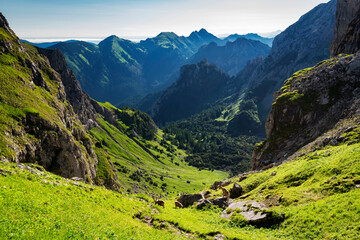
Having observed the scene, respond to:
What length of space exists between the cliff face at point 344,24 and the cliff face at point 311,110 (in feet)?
99.9

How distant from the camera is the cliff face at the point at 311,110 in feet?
204

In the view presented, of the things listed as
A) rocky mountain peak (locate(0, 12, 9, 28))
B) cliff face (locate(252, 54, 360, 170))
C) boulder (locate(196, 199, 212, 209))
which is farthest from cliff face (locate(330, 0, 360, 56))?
rocky mountain peak (locate(0, 12, 9, 28))

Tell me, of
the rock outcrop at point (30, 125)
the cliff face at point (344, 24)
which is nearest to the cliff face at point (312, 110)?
the cliff face at point (344, 24)

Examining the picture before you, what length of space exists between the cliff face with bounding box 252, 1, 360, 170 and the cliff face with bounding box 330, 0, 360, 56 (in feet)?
99.9

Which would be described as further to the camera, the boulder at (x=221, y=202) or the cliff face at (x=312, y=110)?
the cliff face at (x=312, y=110)

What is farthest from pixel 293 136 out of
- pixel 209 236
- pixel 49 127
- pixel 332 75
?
pixel 49 127

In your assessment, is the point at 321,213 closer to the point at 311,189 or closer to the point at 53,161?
the point at 311,189

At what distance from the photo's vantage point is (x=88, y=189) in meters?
31.9

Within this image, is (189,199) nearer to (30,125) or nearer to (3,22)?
(30,125)

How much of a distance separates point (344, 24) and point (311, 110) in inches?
2908

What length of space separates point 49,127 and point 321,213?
91.0 metres

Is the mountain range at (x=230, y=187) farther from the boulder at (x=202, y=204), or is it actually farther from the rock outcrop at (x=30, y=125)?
the rock outcrop at (x=30, y=125)

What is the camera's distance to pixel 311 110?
70.4 m

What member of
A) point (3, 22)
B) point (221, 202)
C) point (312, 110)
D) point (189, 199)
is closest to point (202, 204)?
point (221, 202)
